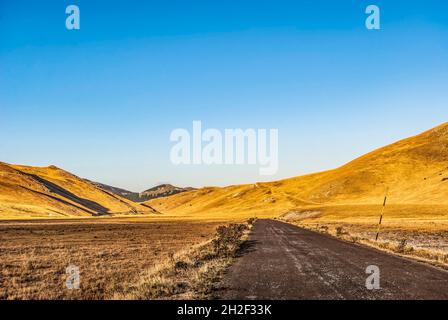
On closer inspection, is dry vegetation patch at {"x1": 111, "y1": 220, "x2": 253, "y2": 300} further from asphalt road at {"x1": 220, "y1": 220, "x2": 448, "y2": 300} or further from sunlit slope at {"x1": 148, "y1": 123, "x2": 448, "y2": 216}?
sunlit slope at {"x1": 148, "y1": 123, "x2": 448, "y2": 216}

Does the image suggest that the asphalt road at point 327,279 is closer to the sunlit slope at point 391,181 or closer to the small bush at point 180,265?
the small bush at point 180,265

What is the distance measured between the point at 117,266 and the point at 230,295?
9.62 meters

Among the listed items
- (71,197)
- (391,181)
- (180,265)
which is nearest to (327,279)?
(180,265)

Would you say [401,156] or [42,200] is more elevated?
[401,156]

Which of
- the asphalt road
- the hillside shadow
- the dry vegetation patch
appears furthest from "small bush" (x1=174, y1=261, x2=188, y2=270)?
the hillside shadow

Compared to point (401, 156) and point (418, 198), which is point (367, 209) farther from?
point (401, 156)

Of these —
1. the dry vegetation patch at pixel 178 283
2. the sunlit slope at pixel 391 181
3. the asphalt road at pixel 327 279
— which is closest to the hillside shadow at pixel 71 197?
the sunlit slope at pixel 391 181

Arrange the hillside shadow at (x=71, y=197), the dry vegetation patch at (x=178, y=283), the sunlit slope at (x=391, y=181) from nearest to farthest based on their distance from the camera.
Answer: the dry vegetation patch at (x=178, y=283) < the sunlit slope at (x=391, y=181) < the hillside shadow at (x=71, y=197)

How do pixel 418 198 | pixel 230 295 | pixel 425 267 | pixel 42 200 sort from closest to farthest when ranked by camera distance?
pixel 230 295 < pixel 425 267 < pixel 418 198 < pixel 42 200

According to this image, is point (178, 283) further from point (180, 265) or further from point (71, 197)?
point (71, 197)

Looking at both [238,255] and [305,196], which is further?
[305,196]

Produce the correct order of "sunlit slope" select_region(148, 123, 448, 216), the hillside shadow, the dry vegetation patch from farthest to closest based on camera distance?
1. the hillside shadow
2. "sunlit slope" select_region(148, 123, 448, 216)
3. the dry vegetation patch
